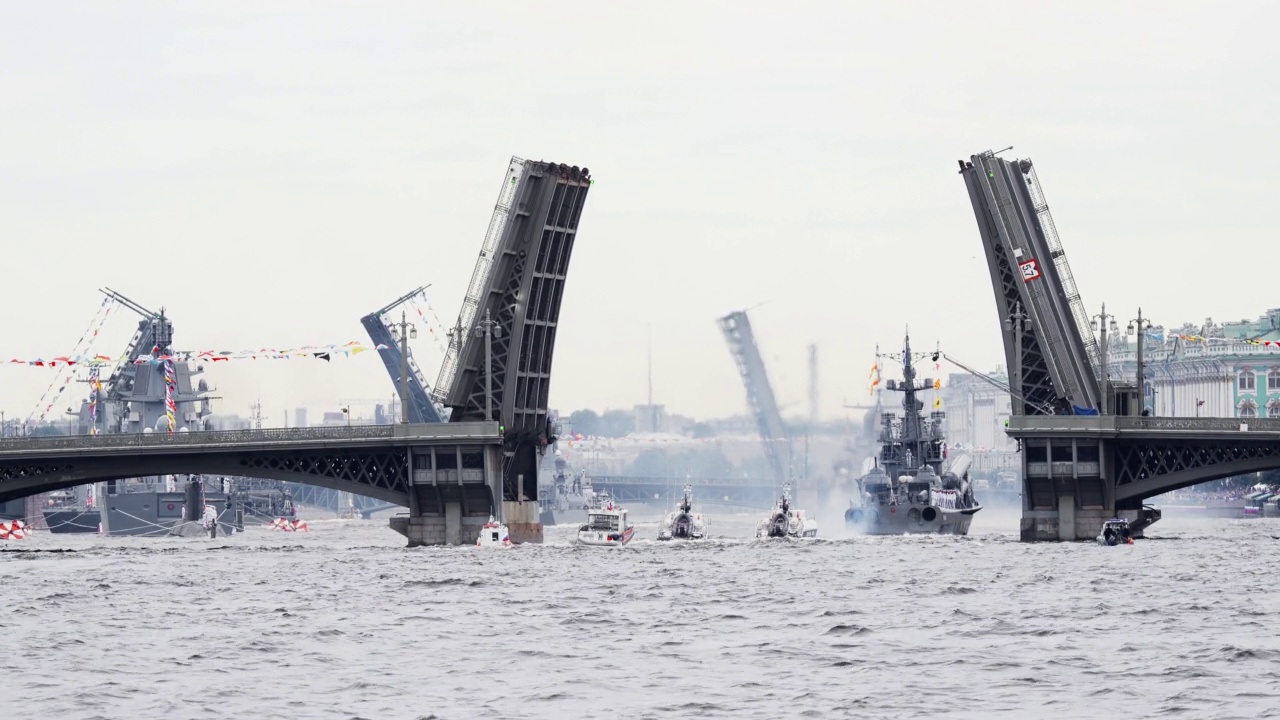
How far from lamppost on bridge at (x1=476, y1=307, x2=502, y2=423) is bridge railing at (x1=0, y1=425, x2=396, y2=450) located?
367 cm

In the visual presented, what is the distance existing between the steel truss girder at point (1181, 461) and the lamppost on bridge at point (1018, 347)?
429 centimetres

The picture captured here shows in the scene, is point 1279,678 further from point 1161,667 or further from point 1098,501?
point 1098,501

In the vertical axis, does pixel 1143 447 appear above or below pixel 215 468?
above

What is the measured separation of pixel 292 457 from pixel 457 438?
22.1 ft

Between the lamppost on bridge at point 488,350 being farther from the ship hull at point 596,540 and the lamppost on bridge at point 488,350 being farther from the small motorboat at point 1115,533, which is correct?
the small motorboat at point 1115,533

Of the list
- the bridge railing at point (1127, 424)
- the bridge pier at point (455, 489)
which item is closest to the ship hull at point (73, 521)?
the bridge pier at point (455, 489)

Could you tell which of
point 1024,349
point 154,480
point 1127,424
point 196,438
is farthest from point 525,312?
point 154,480

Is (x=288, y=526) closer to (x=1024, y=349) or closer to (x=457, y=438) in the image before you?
(x=457, y=438)

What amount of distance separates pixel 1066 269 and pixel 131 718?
2195 inches

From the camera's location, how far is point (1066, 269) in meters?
83.1

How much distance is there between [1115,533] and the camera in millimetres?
82000

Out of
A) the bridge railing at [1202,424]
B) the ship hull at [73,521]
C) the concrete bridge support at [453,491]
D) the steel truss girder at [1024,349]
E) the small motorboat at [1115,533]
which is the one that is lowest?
the ship hull at [73,521]

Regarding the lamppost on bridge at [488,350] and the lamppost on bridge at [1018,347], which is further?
the lamppost on bridge at [1018,347]

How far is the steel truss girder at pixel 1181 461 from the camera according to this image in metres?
82.9
